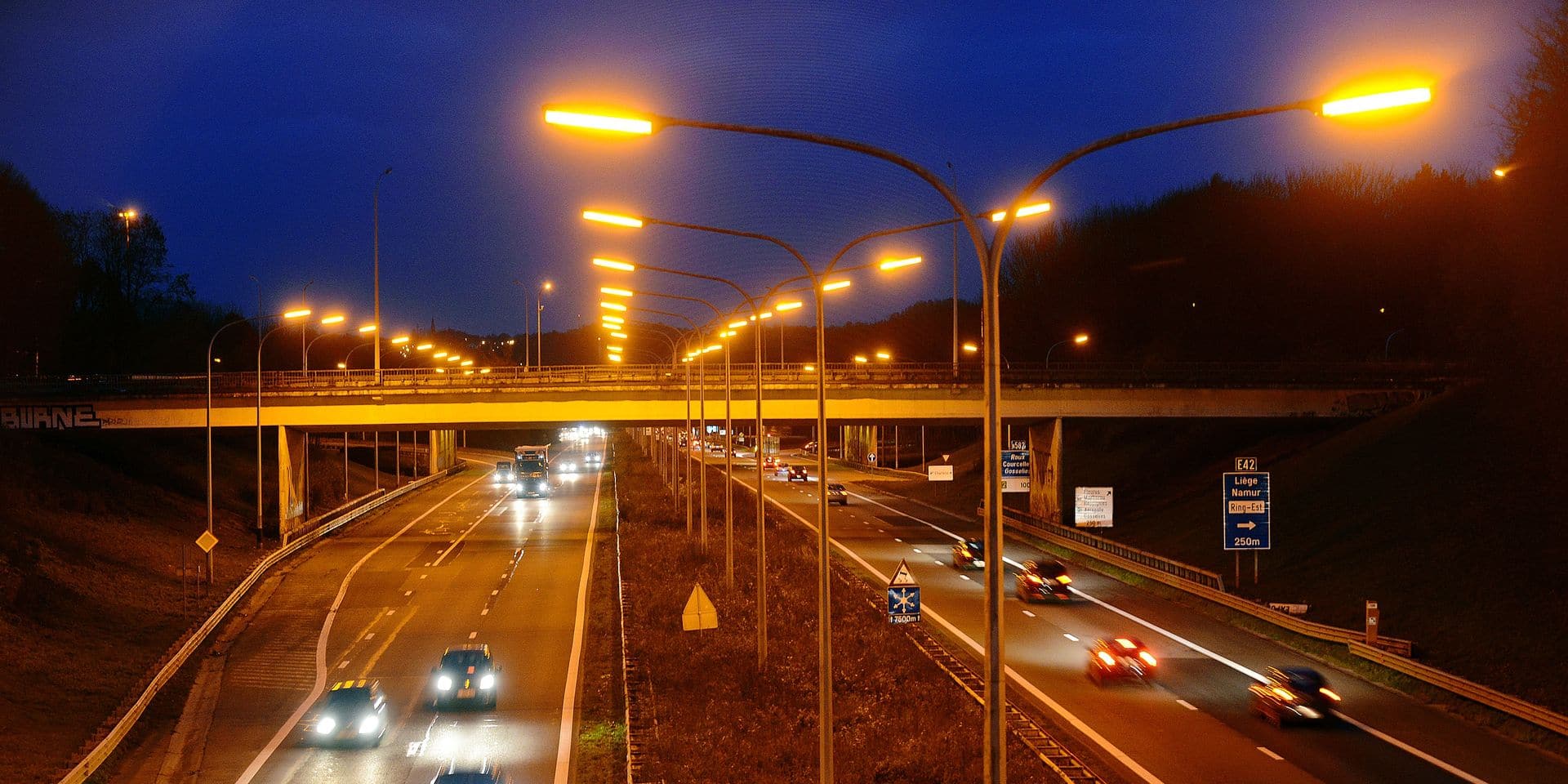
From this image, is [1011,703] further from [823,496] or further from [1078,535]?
[1078,535]

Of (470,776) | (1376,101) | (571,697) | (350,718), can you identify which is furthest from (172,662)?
(1376,101)

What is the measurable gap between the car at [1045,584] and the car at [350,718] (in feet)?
76.1

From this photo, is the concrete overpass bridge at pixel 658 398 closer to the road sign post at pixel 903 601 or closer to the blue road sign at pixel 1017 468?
the blue road sign at pixel 1017 468

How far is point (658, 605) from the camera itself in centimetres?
3509

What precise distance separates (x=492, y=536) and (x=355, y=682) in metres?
33.6

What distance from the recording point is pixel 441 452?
102812 mm

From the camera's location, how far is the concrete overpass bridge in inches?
2138

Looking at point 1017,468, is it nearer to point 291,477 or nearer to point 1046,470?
point 1046,470

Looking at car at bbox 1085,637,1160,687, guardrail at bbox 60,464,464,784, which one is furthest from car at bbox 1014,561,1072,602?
guardrail at bbox 60,464,464,784

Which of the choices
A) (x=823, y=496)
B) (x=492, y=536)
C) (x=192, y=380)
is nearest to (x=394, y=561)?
(x=492, y=536)

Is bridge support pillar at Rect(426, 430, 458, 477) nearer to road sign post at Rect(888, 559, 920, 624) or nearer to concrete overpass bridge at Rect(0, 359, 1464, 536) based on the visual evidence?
concrete overpass bridge at Rect(0, 359, 1464, 536)

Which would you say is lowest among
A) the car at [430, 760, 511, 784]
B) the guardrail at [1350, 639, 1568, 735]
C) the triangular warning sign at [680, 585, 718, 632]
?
the guardrail at [1350, 639, 1568, 735]

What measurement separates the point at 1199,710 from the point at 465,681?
16095 mm

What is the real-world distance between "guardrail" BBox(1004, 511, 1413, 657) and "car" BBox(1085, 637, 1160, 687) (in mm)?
6581
